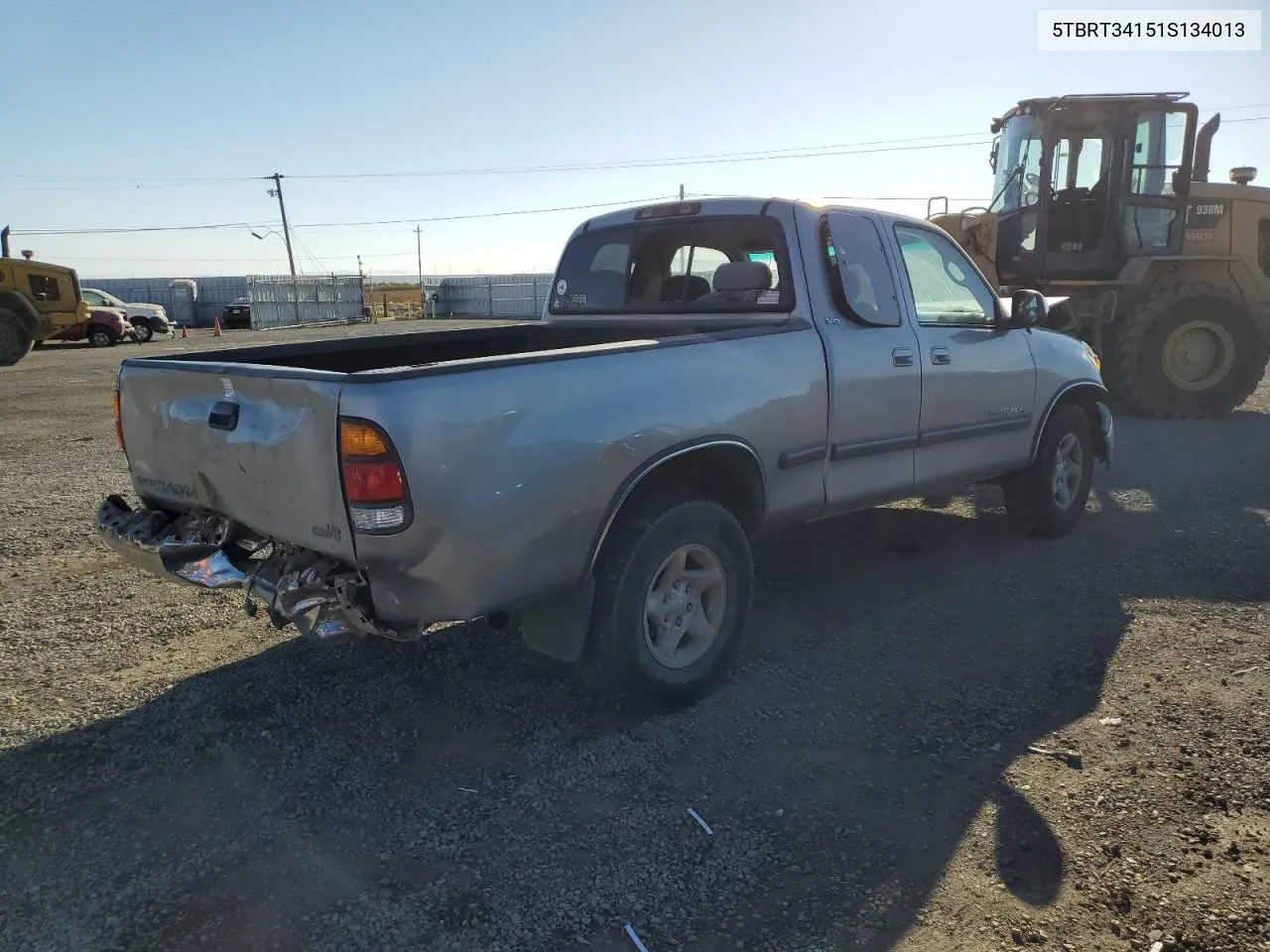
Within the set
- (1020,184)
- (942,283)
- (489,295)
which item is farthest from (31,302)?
(489,295)

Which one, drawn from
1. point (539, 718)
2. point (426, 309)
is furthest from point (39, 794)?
point (426, 309)

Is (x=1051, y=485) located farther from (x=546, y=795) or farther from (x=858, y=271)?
(x=546, y=795)

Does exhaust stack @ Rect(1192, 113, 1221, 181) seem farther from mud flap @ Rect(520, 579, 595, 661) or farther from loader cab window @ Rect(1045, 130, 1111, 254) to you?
mud flap @ Rect(520, 579, 595, 661)

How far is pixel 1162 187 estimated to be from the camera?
35.5ft

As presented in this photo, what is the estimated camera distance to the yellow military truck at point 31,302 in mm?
20812

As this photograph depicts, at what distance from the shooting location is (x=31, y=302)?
2153 centimetres

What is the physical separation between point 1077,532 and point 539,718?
4.25m

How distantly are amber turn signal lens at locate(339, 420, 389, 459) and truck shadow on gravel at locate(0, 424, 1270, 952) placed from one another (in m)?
1.23

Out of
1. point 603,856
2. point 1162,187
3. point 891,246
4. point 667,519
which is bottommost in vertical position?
point 603,856

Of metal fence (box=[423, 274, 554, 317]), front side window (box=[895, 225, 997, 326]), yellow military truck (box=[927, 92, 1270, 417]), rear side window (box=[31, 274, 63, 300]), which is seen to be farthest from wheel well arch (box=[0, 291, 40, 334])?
metal fence (box=[423, 274, 554, 317])

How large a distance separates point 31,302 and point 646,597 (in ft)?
75.3

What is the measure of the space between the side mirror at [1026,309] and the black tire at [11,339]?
22.1m

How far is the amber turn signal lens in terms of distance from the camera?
9.34 feet

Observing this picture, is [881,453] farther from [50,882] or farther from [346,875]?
[50,882]
